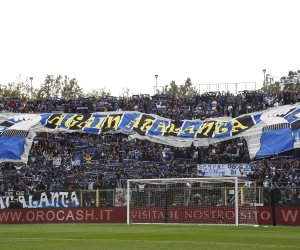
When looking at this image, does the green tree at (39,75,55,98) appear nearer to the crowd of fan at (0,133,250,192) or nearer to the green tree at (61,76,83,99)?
the green tree at (61,76,83,99)

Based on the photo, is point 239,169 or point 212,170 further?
point 212,170

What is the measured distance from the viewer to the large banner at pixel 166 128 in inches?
1850

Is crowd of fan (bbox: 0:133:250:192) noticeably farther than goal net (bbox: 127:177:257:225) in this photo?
Yes

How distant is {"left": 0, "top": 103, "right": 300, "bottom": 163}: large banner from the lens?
154ft

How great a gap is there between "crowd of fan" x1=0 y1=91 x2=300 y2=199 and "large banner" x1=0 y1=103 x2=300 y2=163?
1.04m

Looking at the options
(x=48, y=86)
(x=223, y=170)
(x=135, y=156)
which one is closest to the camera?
(x=223, y=170)

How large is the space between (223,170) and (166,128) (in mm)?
6408

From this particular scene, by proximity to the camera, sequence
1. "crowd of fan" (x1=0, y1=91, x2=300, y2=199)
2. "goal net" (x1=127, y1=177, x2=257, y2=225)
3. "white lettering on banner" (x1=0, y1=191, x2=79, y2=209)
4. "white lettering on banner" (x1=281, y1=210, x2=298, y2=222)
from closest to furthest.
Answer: "white lettering on banner" (x1=281, y1=210, x2=298, y2=222), "goal net" (x1=127, y1=177, x2=257, y2=225), "white lettering on banner" (x1=0, y1=191, x2=79, y2=209), "crowd of fan" (x1=0, y1=91, x2=300, y2=199)

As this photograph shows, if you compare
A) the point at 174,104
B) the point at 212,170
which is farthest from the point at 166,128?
the point at 174,104

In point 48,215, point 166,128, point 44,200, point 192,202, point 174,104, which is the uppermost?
point 174,104

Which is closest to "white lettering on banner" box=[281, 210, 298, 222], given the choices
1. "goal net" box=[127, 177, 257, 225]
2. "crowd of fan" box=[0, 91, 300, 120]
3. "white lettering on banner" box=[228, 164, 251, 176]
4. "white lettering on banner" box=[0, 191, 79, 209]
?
"goal net" box=[127, 177, 257, 225]

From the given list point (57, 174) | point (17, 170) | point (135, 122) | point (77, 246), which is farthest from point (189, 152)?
point (77, 246)

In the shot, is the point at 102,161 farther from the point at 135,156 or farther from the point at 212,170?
the point at 212,170

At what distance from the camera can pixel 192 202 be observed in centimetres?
3706
